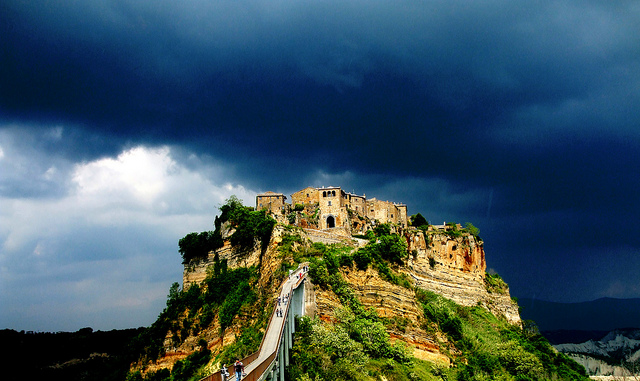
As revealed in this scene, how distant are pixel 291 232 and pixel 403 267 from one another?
13914 millimetres

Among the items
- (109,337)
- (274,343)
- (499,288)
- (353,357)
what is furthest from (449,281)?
(109,337)

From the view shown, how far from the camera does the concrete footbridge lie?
20438mm

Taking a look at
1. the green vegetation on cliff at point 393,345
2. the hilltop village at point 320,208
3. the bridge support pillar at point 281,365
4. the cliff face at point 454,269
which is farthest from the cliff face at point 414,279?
the bridge support pillar at point 281,365

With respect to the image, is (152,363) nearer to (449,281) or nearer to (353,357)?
(353,357)

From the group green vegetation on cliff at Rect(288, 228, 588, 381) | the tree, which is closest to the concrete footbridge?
green vegetation on cliff at Rect(288, 228, 588, 381)

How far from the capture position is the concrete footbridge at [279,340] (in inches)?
805

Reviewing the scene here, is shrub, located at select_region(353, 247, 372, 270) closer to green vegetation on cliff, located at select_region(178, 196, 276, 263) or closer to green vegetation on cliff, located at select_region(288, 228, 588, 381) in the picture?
green vegetation on cliff, located at select_region(288, 228, 588, 381)

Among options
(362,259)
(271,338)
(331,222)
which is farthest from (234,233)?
(271,338)

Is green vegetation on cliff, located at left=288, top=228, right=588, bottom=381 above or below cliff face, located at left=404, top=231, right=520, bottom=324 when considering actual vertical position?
below

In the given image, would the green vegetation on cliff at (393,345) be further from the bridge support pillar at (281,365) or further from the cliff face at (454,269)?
the cliff face at (454,269)

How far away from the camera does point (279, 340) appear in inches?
1064

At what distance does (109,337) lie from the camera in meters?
97.1

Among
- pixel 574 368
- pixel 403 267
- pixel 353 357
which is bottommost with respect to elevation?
pixel 574 368

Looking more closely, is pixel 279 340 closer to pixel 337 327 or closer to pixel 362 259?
pixel 337 327
